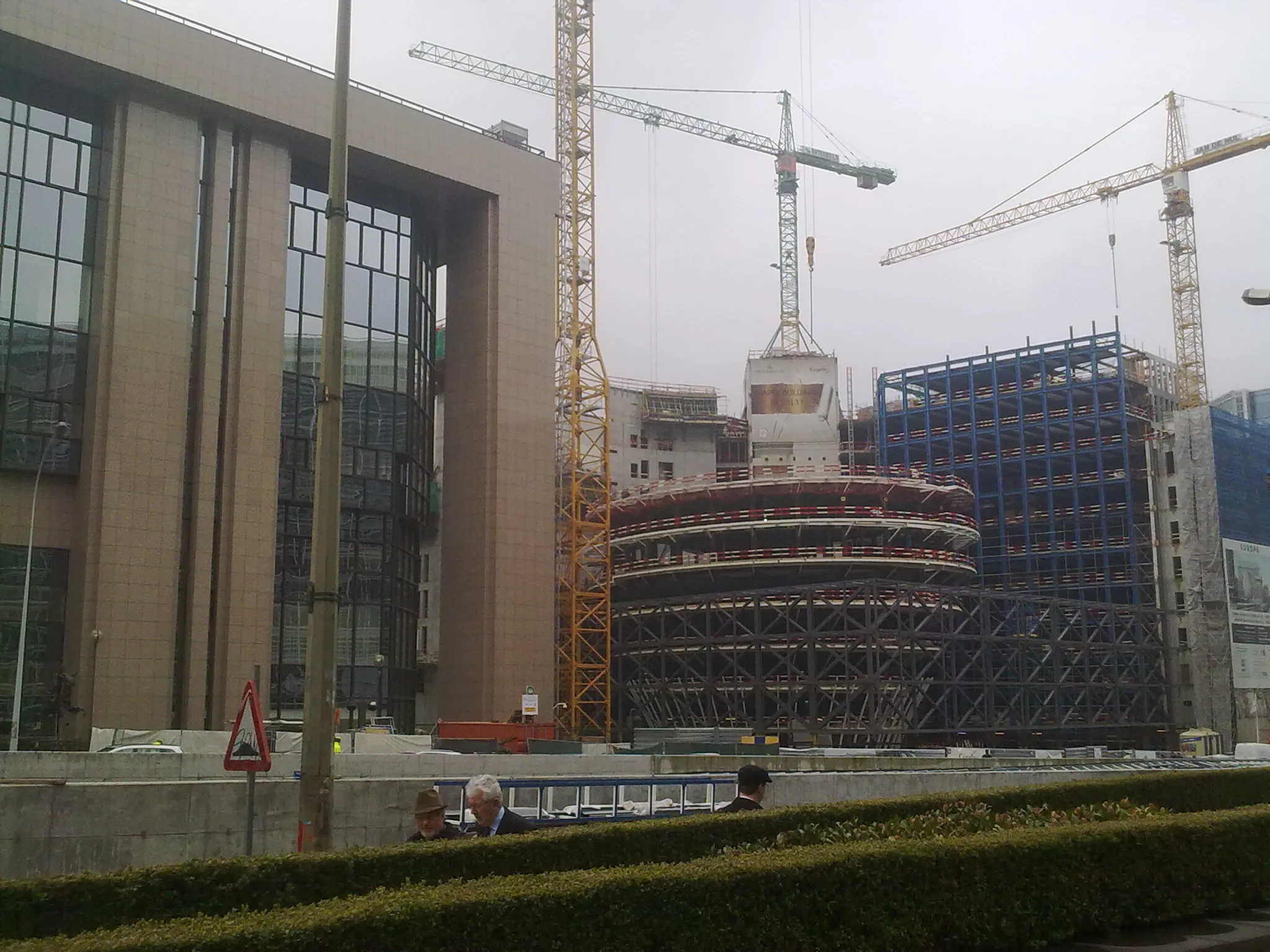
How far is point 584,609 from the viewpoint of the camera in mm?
74562

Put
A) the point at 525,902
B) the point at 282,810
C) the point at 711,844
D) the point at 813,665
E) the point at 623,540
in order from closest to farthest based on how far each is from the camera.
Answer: the point at 525,902 → the point at 711,844 → the point at 282,810 → the point at 813,665 → the point at 623,540

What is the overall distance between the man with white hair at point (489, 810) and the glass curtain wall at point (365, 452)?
4422 centimetres

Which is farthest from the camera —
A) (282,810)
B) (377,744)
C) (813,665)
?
(813,665)

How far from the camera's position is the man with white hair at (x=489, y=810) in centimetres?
1136

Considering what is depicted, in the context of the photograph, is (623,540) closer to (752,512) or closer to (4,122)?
(752,512)

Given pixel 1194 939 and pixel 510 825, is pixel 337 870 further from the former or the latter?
pixel 1194 939

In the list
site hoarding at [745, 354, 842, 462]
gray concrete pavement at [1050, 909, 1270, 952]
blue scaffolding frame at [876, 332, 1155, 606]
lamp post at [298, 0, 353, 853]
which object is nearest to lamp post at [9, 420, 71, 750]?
lamp post at [298, 0, 353, 853]

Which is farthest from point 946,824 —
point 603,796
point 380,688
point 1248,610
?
point 1248,610

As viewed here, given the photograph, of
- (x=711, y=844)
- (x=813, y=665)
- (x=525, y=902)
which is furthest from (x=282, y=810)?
(x=813, y=665)

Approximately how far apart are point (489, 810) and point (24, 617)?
31704 mm

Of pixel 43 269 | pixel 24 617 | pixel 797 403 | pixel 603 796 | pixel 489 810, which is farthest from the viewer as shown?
pixel 797 403

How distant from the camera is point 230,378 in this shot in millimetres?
53906

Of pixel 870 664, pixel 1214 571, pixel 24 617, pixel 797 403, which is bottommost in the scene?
pixel 870 664

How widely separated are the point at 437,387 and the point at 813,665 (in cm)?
3718
